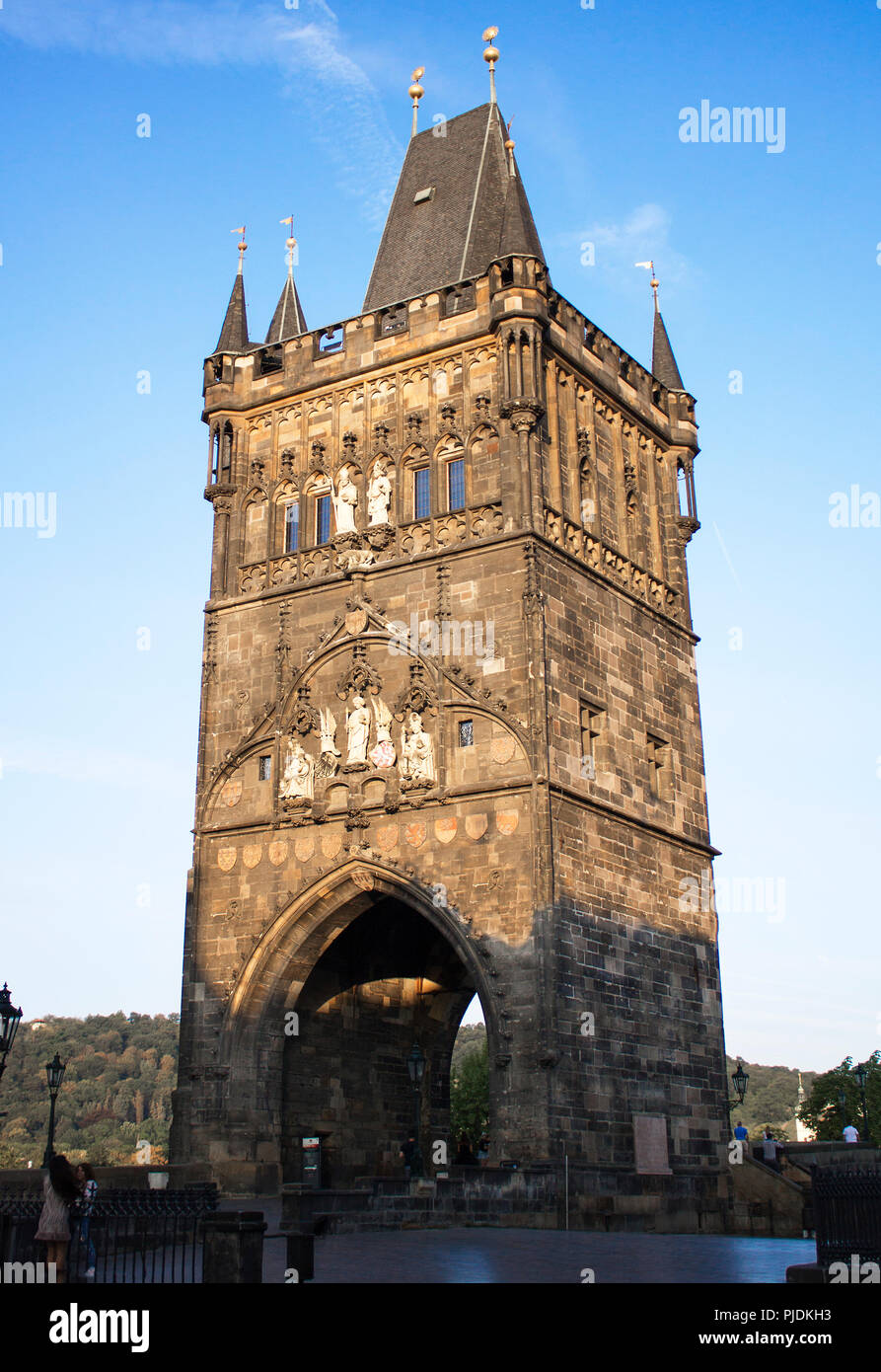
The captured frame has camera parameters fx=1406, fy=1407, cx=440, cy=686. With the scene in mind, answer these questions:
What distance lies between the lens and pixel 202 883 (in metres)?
27.4

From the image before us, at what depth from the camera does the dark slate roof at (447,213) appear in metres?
31.0

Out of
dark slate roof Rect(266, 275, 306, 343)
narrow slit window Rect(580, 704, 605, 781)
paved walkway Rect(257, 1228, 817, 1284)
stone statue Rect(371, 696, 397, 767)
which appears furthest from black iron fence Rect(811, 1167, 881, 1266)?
dark slate roof Rect(266, 275, 306, 343)

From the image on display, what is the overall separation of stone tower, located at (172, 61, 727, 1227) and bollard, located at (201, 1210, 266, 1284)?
11.2 metres

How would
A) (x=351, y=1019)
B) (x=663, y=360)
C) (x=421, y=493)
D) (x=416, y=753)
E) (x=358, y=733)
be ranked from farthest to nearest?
(x=663, y=360) → (x=351, y=1019) → (x=421, y=493) → (x=358, y=733) → (x=416, y=753)

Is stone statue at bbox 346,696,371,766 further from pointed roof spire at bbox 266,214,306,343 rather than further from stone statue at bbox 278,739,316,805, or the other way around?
pointed roof spire at bbox 266,214,306,343

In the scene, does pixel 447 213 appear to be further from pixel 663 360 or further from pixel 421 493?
pixel 421 493

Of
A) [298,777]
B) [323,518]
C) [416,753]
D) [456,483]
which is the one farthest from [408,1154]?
[456,483]

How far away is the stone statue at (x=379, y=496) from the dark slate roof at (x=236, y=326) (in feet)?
17.9

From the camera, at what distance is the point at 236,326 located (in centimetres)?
3170

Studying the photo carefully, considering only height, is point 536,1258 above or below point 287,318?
below

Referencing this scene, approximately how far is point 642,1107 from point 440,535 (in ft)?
36.3

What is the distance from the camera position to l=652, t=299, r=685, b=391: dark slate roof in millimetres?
32728

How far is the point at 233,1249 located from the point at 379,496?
18.7 metres
